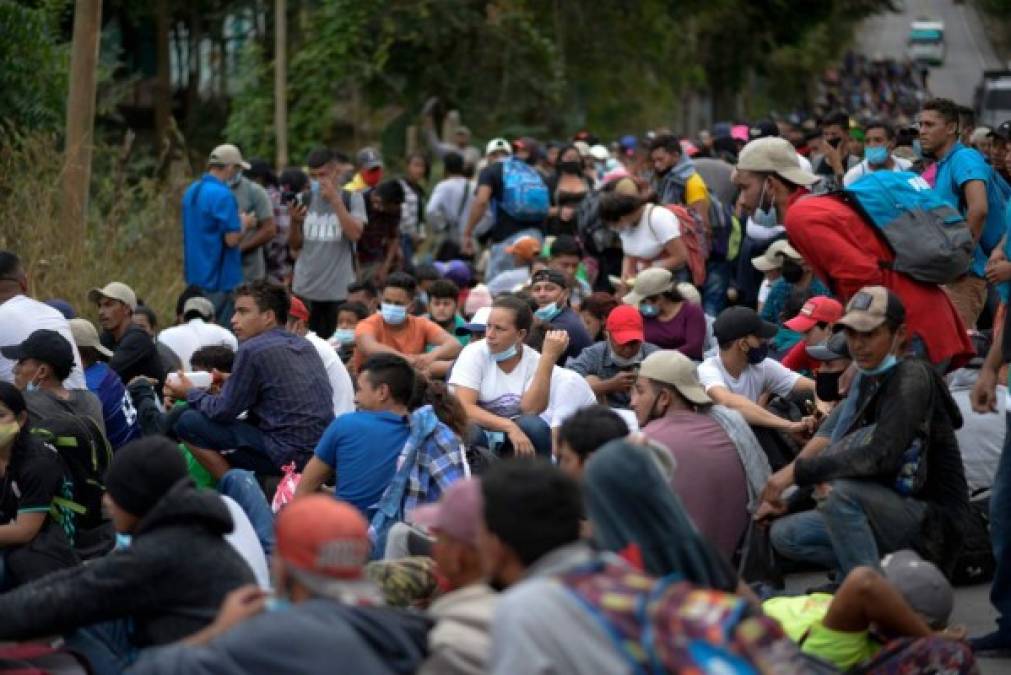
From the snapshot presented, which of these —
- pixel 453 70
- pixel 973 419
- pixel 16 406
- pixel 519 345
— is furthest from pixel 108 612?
pixel 453 70

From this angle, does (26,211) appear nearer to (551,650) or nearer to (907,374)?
(907,374)

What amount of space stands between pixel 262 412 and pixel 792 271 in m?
4.14

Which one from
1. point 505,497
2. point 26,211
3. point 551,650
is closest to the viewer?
point 551,650

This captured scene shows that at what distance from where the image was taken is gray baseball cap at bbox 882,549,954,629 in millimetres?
7199

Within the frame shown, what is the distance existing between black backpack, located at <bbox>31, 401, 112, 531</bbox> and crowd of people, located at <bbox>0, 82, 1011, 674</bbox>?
0.6 inches

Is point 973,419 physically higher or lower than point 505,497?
lower

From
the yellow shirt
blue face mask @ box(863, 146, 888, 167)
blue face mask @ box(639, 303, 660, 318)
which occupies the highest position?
blue face mask @ box(863, 146, 888, 167)

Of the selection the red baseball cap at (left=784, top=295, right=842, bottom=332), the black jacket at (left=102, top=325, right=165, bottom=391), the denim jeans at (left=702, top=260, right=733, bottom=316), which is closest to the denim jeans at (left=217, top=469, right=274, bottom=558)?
the black jacket at (left=102, top=325, right=165, bottom=391)

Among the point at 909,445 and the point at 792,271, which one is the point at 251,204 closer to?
the point at 792,271

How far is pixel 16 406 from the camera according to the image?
26.9 ft

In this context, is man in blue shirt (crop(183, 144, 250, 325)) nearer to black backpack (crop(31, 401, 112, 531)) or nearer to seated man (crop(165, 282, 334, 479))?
seated man (crop(165, 282, 334, 479))

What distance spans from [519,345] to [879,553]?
3.02 meters

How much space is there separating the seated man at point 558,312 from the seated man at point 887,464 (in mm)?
3921

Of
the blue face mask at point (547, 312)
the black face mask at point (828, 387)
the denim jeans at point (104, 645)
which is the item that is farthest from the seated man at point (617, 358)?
the denim jeans at point (104, 645)
